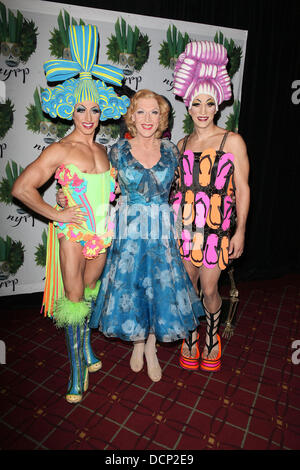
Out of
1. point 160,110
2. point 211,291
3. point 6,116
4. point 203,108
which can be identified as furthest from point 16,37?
point 211,291

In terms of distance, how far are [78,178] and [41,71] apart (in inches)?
65.7

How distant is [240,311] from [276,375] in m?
1.00

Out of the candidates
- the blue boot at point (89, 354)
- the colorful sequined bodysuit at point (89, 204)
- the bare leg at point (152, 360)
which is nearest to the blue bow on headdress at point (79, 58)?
the colorful sequined bodysuit at point (89, 204)

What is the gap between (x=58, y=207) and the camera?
6.77 feet

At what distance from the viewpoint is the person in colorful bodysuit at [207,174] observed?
6.77 ft

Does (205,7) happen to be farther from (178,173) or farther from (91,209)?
(91,209)

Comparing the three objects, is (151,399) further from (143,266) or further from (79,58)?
(79,58)

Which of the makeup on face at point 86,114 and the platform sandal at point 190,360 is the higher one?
the makeup on face at point 86,114

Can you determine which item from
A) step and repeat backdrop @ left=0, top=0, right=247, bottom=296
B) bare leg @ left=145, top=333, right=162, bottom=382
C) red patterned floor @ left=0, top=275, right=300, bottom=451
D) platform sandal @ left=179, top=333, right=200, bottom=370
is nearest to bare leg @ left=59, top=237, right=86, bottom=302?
bare leg @ left=145, top=333, right=162, bottom=382

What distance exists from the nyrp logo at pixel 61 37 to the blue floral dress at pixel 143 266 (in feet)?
4.94

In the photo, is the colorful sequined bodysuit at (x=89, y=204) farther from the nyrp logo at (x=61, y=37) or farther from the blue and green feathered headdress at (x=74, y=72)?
the nyrp logo at (x=61, y=37)

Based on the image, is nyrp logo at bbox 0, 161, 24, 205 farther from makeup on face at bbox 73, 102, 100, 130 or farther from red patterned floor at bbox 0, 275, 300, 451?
makeup on face at bbox 73, 102, 100, 130

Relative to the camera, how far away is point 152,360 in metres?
2.34
